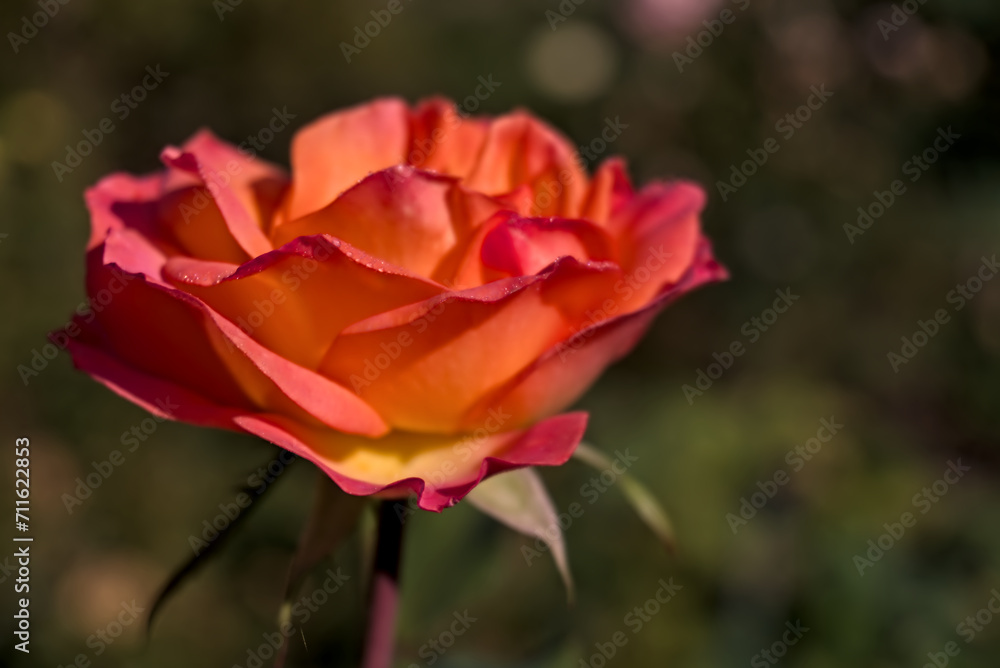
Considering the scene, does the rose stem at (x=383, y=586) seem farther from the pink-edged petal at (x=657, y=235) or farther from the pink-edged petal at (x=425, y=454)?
the pink-edged petal at (x=657, y=235)

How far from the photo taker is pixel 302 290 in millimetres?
466

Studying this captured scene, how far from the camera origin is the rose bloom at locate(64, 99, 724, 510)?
45 centimetres

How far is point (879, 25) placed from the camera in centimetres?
195

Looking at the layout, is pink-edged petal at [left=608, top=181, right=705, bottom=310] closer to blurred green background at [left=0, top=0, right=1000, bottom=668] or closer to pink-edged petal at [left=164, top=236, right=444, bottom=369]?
pink-edged petal at [left=164, top=236, right=444, bottom=369]

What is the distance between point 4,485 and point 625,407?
1124 millimetres

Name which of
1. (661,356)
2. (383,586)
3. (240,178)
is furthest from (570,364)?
(661,356)

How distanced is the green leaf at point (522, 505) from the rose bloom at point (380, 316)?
0.03 metres

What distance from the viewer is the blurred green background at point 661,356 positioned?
112 cm

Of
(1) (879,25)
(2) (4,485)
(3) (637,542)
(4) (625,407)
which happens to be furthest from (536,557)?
(1) (879,25)

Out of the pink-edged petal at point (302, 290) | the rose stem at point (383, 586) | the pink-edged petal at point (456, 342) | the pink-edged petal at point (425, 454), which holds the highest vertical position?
the pink-edged petal at point (302, 290)

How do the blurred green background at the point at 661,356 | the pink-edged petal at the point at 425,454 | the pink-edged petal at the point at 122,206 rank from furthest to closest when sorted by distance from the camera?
1. the blurred green background at the point at 661,356
2. the pink-edged petal at the point at 122,206
3. the pink-edged petal at the point at 425,454

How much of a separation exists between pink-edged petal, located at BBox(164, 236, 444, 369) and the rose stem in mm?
108

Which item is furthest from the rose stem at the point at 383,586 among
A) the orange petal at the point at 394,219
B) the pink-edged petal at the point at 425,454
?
the orange petal at the point at 394,219

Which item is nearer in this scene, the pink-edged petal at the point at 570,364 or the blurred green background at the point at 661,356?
the pink-edged petal at the point at 570,364
